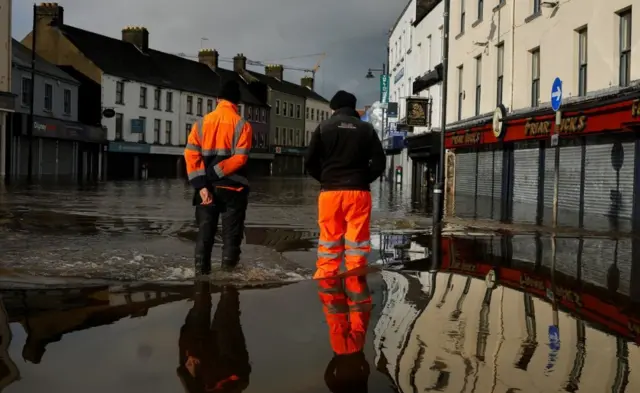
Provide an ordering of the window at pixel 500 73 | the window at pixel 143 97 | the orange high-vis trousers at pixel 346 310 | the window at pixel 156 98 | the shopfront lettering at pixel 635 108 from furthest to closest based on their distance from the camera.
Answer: the window at pixel 156 98 → the window at pixel 143 97 → the window at pixel 500 73 → the shopfront lettering at pixel 635 108 → the orange high-vis trousers at pixel 346 310

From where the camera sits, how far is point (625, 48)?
14766 millimetres

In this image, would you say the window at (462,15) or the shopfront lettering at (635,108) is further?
the window at (462,15)

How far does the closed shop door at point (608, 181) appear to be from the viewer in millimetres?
14336

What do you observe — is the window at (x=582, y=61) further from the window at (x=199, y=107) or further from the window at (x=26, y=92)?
the window at (x=199, y=107)

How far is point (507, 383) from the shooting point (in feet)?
11.1

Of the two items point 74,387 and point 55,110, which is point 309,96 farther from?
point 74,387

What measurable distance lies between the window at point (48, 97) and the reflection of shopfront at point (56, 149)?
3.44ft

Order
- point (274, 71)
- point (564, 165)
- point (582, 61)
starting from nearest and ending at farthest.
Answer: point (582, 61), point (564, 165), point (274, 71)

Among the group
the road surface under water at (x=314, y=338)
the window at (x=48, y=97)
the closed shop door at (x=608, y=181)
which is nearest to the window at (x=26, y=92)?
the window at (x=48, y=97)

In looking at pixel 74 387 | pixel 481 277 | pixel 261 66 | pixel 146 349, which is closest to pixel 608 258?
pixel 481 277

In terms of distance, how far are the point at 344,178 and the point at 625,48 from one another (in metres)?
11.6

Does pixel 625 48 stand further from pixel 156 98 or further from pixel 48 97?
pixel 156 98

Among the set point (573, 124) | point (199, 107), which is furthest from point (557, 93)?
point (199, 107)

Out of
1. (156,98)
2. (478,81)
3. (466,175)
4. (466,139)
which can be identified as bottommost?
(466,175)
